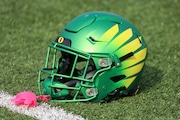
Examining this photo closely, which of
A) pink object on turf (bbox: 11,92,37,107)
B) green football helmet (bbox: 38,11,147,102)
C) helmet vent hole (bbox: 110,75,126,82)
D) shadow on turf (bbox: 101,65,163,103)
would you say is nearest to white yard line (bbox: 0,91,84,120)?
pink object on turf (bbox: 11,92,37,107)

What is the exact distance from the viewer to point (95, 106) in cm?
459

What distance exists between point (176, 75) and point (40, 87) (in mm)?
1573

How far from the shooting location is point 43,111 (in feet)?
14.6

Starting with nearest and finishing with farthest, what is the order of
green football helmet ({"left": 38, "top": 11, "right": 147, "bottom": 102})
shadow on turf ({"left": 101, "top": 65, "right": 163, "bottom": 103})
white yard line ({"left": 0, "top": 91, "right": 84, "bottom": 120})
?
1. white yard line ({"left": 0, "top": 91, "right": 84, "bottom": 120})
2. green football helmet ({"left": 38, "top": 11, "right": 147, "bottom": 102})
3. shadow on turf ({"left": 101, "top": 65, "right": 163, "bottom": 103})

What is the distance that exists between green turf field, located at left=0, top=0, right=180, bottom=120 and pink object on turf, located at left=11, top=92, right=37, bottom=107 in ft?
0.61

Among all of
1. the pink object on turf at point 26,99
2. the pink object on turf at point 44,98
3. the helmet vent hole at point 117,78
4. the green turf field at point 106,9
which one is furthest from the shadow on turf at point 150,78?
the pink object on turf at point 26,99

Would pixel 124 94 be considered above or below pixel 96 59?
below

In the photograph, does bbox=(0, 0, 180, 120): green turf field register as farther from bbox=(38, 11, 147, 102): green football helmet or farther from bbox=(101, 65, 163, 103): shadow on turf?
bbox=(38, 11, 147, 102): green football helmet

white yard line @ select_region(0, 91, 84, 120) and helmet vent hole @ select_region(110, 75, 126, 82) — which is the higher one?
helmet vent hole @ select_region(110, 75, 126, 82)

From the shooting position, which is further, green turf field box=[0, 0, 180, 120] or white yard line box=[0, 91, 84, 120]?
green turf field box=[0, 0, 180, 120]

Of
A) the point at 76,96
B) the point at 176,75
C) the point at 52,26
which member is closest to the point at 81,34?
the point at 76,96

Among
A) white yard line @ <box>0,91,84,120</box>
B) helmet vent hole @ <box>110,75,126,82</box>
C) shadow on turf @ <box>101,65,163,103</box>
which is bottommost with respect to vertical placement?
white yard line @ <box>0,91,84,120</box>

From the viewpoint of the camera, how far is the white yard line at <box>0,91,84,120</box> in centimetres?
435

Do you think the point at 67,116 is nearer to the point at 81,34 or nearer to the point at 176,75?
the point at 81,34
